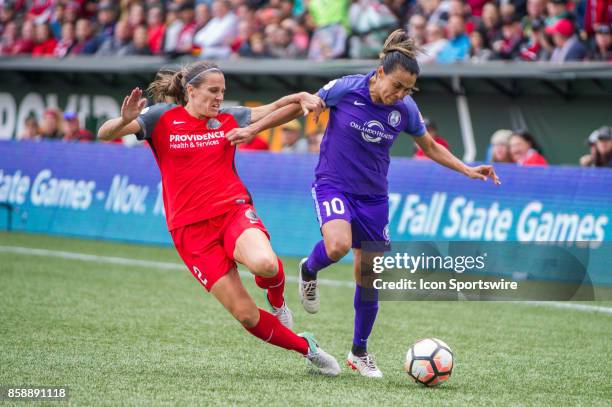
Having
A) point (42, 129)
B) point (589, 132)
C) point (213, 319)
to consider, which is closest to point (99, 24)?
point (42, 129)

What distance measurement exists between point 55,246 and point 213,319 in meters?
6.37

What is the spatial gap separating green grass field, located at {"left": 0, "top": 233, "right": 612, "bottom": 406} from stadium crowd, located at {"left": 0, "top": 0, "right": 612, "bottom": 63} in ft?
15.6

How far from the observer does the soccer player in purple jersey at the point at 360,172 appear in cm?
730

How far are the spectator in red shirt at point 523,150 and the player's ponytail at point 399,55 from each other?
22.1 ft

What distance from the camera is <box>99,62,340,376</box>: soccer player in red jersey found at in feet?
22.4

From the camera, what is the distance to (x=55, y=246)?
1543cm

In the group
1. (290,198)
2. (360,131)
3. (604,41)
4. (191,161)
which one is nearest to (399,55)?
(360,131)

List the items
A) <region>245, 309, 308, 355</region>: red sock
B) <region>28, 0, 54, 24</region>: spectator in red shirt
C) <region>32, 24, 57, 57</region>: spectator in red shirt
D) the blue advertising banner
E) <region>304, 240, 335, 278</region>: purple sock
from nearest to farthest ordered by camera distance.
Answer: <region>245, 309, 308, 355</region>: red sock, <region>304, 240, 335, 278</region>: purple sock, the blue advertising banner, <region>32, 24, 57, 57</region>: spectator in red shirt, <region>28, 0, 54, 24</region>: spectator in red shirt

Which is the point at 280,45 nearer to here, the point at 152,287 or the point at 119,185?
the point at 119,185

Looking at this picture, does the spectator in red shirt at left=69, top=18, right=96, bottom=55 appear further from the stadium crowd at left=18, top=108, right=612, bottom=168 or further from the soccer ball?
the soccer ball

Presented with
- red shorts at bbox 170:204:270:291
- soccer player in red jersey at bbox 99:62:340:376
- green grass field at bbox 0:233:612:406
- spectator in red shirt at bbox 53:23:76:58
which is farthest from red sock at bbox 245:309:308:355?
spectator in red shirt at bbox 53:23:76:58

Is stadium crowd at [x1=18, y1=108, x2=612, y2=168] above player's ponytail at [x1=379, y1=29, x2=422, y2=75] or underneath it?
underneath

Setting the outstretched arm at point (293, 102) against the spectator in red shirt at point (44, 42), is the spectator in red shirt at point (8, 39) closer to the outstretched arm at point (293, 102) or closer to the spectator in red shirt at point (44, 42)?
the spectator in red shirt at point (44, 42)

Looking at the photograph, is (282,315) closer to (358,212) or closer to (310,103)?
(358,212)
